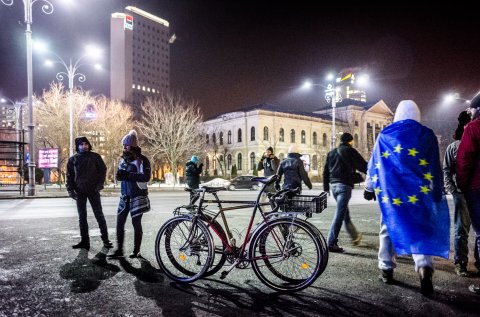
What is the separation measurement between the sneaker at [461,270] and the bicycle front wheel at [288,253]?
82.4 inches

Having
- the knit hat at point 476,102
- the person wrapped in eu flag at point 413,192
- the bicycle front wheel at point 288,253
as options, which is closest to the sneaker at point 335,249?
the person wrapped in eu flag at point 413,192

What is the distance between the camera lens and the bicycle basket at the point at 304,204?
421 cm

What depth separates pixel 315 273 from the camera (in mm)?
4105

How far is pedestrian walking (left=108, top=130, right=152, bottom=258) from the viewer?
587 centimetres

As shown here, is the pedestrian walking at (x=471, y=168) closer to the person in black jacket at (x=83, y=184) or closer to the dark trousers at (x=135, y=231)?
the dark trousers at (x=135, y=231)

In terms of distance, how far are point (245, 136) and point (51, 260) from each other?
5777 cm

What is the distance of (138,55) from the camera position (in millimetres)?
149250

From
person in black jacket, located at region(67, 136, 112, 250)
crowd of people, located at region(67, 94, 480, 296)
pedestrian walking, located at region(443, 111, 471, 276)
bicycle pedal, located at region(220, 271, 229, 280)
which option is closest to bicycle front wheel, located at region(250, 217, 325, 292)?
bicycle pedal, located at region(220, 271, 229, 280)

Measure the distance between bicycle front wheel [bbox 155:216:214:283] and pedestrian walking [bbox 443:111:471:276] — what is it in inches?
127

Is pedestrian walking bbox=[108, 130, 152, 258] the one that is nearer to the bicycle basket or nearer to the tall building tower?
the bicycle basket

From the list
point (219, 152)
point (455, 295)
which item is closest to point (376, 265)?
point (455, 295)

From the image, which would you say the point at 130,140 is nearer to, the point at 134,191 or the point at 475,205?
the point at 134,191

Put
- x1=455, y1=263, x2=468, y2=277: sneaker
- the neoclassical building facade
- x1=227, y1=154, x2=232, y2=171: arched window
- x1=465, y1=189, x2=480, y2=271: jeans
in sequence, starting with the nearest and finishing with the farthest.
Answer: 1. x1=465, y1=189, x2=480, y2=271: jeans
2. x1=455, y1=263, x2=468, y2=277: sneaker
3. the neoclassical building facade
4. x1=227, y1=154, x2=232, y2=171: arched window

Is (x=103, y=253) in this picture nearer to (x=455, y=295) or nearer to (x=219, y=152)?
(x=455, y=295)
